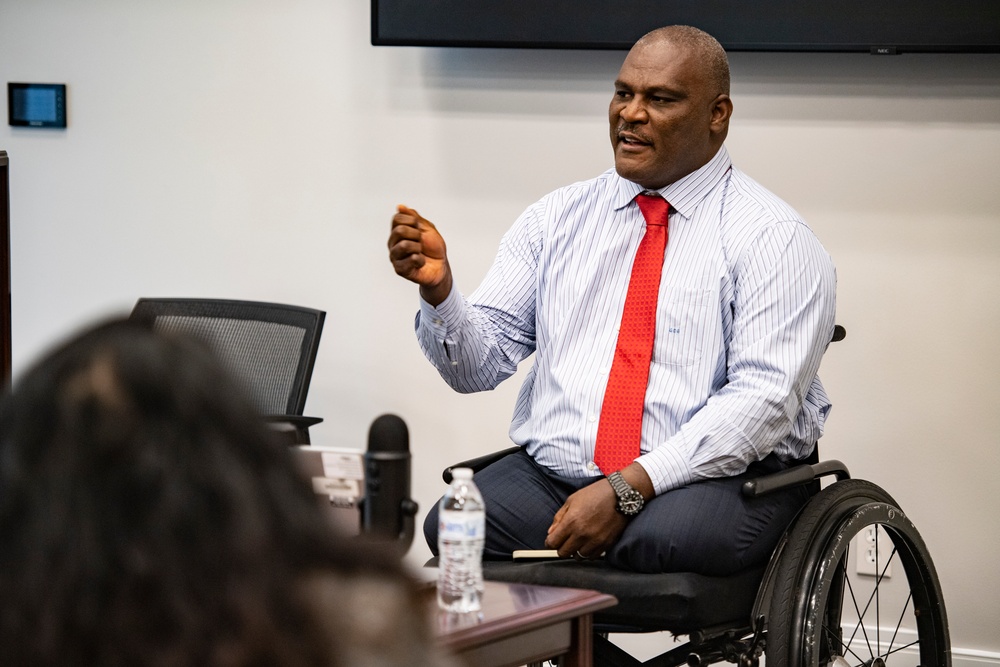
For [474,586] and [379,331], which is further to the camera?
[379,331]

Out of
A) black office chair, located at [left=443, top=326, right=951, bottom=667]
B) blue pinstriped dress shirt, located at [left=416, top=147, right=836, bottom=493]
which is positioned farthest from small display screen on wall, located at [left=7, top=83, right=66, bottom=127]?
black office chair, located at [left=443, top=326, right=951, bottom=667]

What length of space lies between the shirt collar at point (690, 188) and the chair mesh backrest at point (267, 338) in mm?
788

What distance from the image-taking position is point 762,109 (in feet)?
9.61

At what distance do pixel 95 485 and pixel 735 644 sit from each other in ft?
5.01

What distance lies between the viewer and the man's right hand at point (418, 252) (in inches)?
79.5

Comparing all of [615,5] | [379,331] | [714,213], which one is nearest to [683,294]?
[714,213]

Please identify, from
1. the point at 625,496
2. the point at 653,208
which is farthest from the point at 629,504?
the point at 653,208

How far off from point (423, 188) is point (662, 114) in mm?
1057

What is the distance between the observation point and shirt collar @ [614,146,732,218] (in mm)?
2266

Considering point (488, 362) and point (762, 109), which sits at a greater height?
point (762, 109)

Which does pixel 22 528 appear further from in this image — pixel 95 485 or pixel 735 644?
pixel 735 644

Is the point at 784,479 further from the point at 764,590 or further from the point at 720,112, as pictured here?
the point at 720,112

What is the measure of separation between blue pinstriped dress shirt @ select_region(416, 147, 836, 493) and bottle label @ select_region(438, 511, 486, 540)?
1.92 feet

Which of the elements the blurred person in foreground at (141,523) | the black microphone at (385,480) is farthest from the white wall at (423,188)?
the blurred person in foreground at (141,523)
